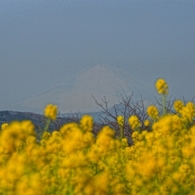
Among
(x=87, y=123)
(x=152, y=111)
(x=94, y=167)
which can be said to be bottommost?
(x=94, y=167)

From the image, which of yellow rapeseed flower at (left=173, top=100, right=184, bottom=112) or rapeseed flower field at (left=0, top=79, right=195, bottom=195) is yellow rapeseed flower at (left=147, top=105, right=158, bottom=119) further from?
rapeseed flower field at (left=0, top=79, right=195, bottom=195)

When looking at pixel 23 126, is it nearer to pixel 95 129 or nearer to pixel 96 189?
pixel 96 189

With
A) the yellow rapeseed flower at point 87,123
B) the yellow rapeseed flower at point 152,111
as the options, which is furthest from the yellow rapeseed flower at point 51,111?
the yellow rapeseed flower at point 152,111

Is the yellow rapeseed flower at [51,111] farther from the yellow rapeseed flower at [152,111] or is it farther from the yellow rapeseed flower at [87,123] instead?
the yellow rapeseed flower at [152,111]

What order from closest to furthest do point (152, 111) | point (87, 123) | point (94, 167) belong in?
1. point (94, 167)
2. point (87, 123)
3. point (152, 111)

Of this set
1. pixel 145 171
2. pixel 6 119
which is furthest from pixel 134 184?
pixel 6 119

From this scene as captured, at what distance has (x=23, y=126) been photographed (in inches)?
208

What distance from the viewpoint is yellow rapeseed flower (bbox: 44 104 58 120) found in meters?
6.78

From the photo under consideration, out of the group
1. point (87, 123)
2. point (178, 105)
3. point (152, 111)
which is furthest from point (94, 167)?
point (178, 105)

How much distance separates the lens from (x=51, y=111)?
6.88 metres

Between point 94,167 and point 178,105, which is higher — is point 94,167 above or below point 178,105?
below

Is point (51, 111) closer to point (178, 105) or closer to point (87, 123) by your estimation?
point (87, 123)

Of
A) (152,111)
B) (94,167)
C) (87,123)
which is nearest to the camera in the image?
(94,167)

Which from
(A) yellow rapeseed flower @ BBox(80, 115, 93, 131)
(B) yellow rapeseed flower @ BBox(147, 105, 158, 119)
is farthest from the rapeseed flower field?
(B) yellow rapeseed flower @ BBox(147, 105, 158, 119)
